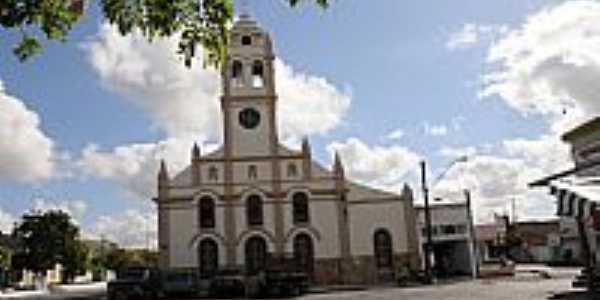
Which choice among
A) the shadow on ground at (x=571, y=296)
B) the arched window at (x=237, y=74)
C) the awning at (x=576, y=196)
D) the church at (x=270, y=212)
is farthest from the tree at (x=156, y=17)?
the arched window at (x=237, y=74)

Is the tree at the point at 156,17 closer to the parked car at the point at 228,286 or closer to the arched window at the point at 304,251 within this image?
the parked car at the point at 228,286

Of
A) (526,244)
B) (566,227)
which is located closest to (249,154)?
(566,227)

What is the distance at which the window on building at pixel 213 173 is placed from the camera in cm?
5859

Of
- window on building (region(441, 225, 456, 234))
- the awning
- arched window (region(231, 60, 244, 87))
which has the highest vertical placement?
arched window (region(231, 60, 244, 87))

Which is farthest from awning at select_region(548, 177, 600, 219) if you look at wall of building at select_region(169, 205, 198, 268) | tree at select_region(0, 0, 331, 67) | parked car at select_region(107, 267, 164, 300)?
wall of building at select_region(169, 205, 198, 268)

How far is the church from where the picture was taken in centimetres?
5766

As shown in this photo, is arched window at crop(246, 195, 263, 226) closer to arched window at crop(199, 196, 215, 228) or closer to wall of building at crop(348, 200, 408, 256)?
arched window at crop(199, 196, 215, 228)

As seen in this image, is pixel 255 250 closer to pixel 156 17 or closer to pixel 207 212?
pixel 207 212

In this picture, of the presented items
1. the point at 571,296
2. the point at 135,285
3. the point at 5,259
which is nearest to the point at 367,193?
the point at 135,285

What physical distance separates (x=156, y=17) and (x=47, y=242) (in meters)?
89.6

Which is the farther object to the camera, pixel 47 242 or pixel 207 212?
pixel 47 242

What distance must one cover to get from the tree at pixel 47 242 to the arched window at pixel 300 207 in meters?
42.6

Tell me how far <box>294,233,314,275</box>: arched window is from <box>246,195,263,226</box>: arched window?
277cm

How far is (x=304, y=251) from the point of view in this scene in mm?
58344
